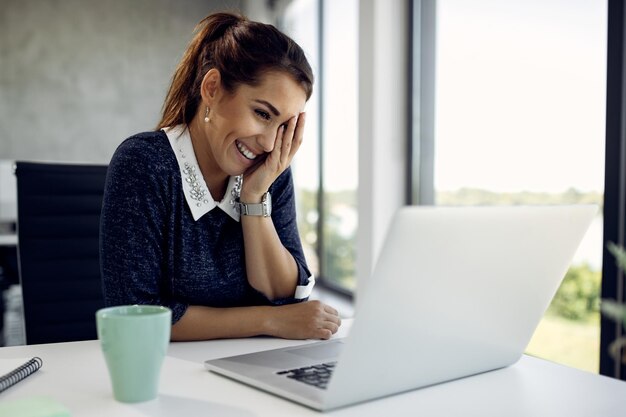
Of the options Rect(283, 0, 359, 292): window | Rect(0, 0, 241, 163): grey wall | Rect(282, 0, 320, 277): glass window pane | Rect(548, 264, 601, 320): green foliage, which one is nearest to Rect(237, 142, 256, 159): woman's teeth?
Rect(548, 264, 601, 320): green foliage

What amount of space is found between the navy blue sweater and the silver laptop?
0.34 metres

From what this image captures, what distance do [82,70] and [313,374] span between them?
3.93m

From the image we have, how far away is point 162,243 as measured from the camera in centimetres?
115

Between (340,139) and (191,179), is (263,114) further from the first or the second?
(340,139)

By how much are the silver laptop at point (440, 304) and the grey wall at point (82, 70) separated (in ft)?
12.0

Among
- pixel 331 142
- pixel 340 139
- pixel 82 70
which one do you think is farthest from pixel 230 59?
pixel 82 70

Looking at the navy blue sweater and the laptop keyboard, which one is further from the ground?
the navy blue sweater

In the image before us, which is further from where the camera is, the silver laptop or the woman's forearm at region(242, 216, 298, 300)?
the woman's forearm at region(242, 216, 298, 300)

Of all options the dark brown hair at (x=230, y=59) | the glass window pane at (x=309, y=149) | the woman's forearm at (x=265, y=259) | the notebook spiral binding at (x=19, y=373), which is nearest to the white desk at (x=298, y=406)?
the notebook spiral binding at (x=19, y=373)

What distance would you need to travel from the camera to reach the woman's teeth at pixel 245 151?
127cm

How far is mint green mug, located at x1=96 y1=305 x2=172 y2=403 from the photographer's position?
2.04 ft

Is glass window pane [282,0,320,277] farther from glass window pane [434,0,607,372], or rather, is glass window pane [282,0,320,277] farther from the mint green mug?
the mint green mug

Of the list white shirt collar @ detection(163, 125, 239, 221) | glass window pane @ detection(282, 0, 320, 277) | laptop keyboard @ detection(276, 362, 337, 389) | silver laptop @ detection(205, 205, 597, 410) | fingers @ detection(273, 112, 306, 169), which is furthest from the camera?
glass window pane @ detection(282, 0, 320, 277)

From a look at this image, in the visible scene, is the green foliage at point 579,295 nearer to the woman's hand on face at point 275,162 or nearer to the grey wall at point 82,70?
the woman's hand on face at point 275,162
